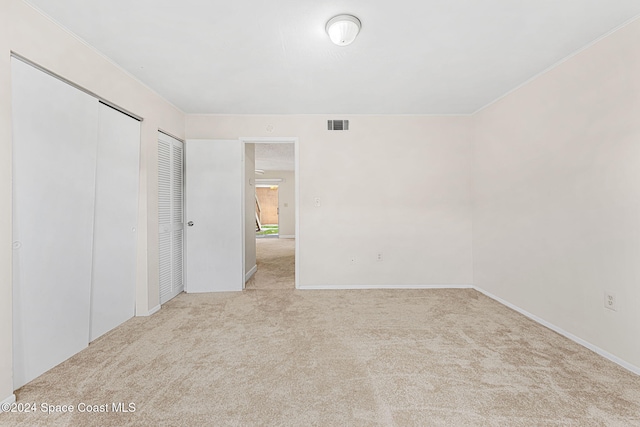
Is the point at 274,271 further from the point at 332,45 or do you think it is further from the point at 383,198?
the point at 332,45

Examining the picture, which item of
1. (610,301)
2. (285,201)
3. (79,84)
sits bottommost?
(610,301)

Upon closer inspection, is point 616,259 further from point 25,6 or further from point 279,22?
point 25,6

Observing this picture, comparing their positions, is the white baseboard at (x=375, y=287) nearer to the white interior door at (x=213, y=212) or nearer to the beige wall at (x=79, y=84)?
the white interior door at (x=213, y=212)

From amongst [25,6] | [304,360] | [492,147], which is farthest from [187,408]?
[492,147]

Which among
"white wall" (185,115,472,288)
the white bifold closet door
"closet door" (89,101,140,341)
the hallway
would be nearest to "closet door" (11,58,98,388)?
the white bifold closet door

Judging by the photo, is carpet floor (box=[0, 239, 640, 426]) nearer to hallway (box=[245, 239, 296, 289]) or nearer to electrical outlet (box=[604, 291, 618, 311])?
electrical outlet (box=[604, 291, 618, 311])

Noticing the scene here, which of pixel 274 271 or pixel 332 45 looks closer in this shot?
pixel 332 45

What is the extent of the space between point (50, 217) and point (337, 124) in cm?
307

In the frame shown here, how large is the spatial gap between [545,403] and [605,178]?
5.48 ft

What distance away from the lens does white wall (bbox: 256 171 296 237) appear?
A: 9969mm

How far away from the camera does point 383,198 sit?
3.70m

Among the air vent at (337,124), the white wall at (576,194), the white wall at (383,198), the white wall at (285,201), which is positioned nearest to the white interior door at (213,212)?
the white wall at (383,198)

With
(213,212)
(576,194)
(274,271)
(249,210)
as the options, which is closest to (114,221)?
(213,212)

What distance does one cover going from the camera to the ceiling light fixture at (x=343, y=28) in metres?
1.74
